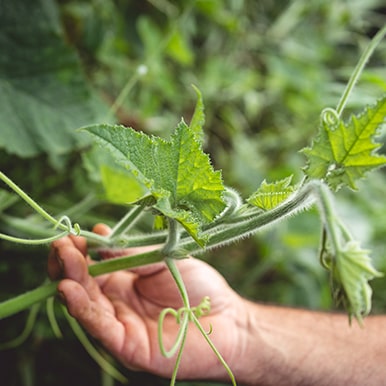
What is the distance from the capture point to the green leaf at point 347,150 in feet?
2.08

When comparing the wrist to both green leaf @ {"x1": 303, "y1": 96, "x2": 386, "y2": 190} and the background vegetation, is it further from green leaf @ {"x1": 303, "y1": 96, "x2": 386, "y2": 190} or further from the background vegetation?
green leaf @ {"x1": 303, "y1": 96, "x2": 386, "y2": 190}

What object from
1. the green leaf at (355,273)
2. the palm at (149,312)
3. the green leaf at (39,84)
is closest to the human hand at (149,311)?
the palm at (149,312)

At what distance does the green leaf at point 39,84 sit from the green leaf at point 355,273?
729 mm

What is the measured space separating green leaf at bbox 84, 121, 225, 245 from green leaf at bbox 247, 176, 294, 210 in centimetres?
5

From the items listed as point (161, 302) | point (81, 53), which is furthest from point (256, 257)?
point (161, 302)

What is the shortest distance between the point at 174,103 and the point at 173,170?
150 centimetres

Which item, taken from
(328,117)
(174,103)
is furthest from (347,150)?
(174,103)

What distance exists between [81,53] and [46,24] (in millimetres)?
464

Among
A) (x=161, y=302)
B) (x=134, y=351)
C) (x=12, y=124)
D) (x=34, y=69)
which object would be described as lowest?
(x=134, y=351)

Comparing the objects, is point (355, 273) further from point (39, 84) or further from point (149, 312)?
point (39, 84)

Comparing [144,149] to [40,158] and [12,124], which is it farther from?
[40,158]

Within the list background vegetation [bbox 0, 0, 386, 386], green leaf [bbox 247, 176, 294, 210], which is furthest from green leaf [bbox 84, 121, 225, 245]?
background vegetation [bbox 0, 0, 386, 386]

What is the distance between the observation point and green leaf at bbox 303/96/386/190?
0.63 m

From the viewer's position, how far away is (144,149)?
655mm
